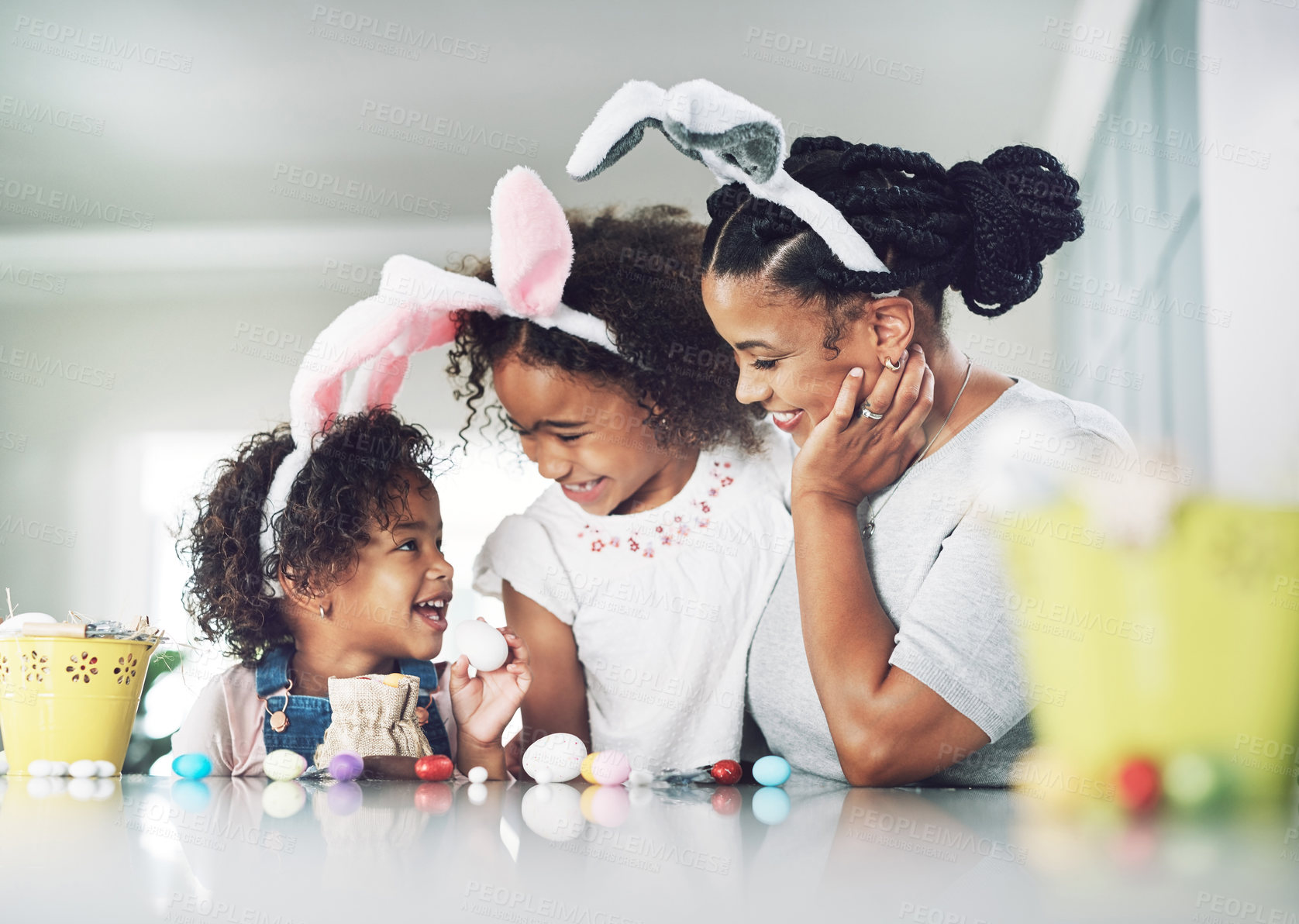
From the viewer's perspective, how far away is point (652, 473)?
1038 millimetres

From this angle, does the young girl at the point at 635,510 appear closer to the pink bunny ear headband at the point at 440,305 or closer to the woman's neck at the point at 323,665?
the pink bunny ear headband at the point at 440,305

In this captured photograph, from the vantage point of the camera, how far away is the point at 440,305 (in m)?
0.99

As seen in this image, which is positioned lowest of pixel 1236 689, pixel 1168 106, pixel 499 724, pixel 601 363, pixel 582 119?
pixel 499 724

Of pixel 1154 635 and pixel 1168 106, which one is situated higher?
pixel 1168 106

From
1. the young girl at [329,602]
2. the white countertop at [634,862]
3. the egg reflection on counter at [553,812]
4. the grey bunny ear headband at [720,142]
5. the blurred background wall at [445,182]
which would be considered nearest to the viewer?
the white countertop at [634,862]

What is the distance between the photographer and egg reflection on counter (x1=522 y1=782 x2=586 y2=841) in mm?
634

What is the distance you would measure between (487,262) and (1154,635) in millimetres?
713

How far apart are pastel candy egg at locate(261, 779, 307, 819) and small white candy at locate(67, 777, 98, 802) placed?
124mm

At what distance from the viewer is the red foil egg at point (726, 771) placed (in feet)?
3.02

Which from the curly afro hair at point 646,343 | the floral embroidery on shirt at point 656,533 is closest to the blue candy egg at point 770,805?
the floral embroidery on shirt at point 656,533

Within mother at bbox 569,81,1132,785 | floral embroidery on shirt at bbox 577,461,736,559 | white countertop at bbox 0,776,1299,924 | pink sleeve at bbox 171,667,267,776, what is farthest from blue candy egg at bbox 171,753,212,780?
mother at bbox 569,81,1132,785

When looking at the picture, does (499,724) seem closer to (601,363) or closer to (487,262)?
(601,363)

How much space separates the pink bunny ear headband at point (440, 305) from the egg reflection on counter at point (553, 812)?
1.13ft

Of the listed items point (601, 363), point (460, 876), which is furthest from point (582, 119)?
point (460, 876)
